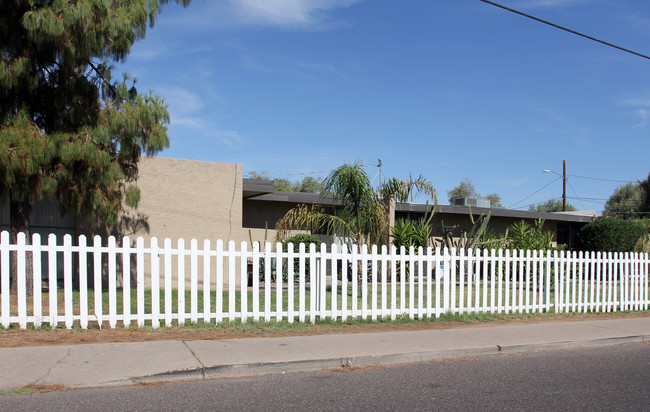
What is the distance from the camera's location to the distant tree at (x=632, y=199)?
5059 centimetres

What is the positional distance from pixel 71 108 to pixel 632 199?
51.5 m

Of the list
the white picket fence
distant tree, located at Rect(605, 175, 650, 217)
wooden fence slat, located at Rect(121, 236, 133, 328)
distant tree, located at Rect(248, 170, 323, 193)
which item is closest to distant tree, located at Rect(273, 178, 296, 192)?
distant tree, located at Rect(248, 170, 323, 193)

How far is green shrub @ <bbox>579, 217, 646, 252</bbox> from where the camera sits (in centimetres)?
2323

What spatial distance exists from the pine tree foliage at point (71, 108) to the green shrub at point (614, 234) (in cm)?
1852

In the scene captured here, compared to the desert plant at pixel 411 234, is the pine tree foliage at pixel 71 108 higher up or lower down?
higher up

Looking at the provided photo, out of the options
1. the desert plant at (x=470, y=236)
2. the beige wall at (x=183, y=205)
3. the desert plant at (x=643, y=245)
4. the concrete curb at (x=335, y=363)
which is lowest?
the concrete curb at (x=335, y=363)

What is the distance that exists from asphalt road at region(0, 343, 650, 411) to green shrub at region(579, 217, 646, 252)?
16743 millimetres

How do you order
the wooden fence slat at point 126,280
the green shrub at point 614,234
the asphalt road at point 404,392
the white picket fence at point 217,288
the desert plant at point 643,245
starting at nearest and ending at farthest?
the asphalt road at point 404,392, the white picket fence at point 217,288, the wooden fence slat at point 126,280, the desert plant at point 643,245, the green shrub at point 614,234

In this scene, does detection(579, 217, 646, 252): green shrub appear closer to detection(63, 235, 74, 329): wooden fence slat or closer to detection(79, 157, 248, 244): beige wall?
detection(79, 157, 248, 244): beige wall

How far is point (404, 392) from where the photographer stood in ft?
21.1

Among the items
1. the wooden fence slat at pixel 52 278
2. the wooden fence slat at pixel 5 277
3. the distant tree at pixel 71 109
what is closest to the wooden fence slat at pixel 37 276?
the wooden fence slat at pixel 52 278

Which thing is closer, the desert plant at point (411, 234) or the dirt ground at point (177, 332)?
the dirt ground at point (177, 332)

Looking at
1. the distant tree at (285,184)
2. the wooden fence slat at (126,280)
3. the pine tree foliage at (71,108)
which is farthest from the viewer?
the distant tree at (285,184)

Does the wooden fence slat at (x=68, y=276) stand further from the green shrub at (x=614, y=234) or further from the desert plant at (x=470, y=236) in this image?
the green shrub at (x=614, y=234)
